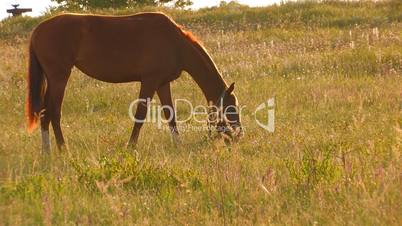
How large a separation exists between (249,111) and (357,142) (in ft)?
11.1

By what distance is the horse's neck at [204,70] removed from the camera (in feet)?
27.8

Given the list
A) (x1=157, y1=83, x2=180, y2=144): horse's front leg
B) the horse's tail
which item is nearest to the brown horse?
the horse's tail

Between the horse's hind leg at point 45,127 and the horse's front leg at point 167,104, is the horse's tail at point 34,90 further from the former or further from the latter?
the horse's front leg at point 167,104

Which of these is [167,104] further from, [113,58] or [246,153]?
[246,153]

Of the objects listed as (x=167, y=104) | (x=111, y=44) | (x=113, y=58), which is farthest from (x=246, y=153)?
(x=111, y=44)

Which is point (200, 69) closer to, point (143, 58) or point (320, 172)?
Answer: point (143, 58)

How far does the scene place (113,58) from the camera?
8.44 meters

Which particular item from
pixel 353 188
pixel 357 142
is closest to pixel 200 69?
pixel 357 142

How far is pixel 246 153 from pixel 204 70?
1698mm

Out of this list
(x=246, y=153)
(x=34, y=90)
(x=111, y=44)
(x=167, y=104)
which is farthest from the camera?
(x=167, y=104)

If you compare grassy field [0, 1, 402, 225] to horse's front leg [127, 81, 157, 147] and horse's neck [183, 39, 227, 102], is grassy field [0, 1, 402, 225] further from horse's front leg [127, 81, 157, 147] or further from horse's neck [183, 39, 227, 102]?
horse's neck [183, 39, 227, 102]

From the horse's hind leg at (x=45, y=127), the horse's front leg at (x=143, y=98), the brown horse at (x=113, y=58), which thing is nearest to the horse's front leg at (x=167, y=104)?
the brown horse at (x=113, y=58)

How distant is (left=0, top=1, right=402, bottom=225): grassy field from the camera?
180 inches

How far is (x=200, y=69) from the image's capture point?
852 centimetres
